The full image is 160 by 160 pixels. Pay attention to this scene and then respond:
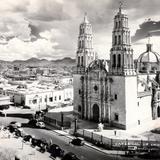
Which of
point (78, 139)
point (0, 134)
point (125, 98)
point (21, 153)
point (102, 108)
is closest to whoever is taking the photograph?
point (21, 153)

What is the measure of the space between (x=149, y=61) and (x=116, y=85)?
12.9 meters

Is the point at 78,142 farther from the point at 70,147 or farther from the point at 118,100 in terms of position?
the point at 118,100

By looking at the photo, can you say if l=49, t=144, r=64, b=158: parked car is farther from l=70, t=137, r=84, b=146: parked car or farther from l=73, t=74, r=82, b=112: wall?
l=73, t=74, r=82, b=112: wall

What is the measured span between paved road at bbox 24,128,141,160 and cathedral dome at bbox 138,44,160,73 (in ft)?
63.4

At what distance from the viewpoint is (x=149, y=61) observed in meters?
42.7

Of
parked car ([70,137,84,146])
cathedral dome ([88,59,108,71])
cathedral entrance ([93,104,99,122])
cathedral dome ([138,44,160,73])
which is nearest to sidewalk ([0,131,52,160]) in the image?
parked car ([70,137,84,146])

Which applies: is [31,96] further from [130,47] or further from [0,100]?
[130,47]

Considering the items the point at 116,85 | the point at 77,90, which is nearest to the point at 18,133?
the point at 77,90

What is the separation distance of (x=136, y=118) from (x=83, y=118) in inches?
314

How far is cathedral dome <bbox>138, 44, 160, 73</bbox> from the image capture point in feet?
138

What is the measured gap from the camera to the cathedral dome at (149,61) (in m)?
42.2

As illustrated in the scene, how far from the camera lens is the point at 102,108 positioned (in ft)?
113

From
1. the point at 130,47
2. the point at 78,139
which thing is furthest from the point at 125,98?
the point at 78,139

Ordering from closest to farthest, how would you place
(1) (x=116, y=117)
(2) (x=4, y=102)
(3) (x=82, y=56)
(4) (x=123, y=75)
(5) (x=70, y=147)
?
1. (5) (x=70, y=147)
2. (4) (x=123, y=75)
3. (1) (x=116, y=117)
4. (3) (x=82, y=56)
5. (2) (x=4, y=102)
